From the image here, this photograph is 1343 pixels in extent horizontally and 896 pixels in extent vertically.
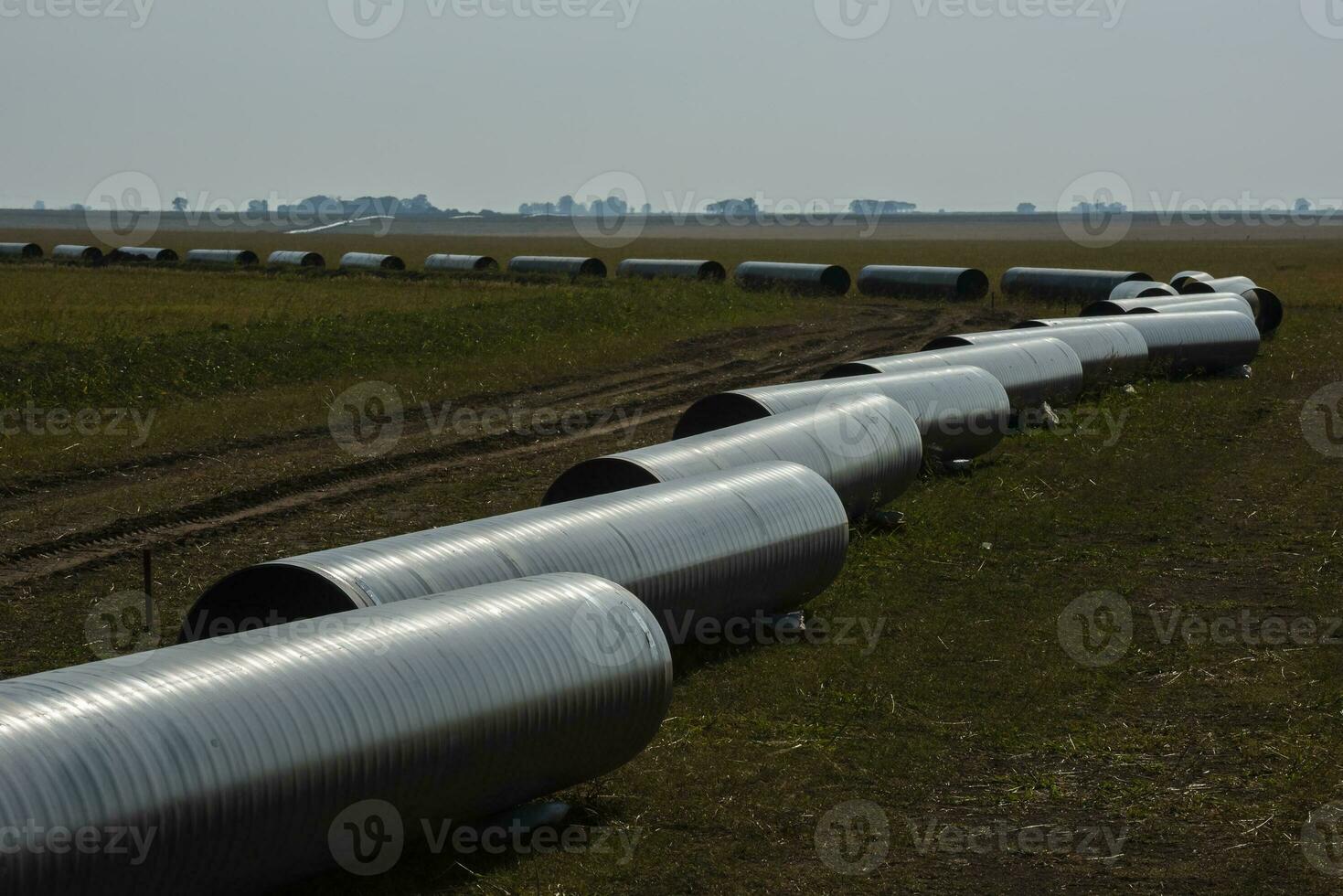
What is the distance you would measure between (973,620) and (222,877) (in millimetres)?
7242

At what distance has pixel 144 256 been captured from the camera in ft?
195

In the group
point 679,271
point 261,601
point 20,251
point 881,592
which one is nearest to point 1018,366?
point 881,592

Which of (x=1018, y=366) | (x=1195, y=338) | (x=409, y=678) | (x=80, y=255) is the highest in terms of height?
(x=80, y=255)

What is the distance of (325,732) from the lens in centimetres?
641

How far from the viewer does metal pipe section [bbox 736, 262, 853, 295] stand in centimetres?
4362

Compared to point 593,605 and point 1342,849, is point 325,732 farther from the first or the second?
point 1342,849

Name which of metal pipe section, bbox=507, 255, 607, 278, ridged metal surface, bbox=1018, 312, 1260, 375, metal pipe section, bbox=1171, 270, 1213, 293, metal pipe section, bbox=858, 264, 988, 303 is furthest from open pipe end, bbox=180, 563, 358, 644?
metal pipe section, bbox=507, 255, 607, 278

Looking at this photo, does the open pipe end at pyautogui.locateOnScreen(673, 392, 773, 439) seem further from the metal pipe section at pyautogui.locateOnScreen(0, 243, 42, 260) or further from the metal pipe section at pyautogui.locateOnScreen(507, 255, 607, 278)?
the metal pipe section at pyautogui.locateOnScreen(0, 243, 42, 260)

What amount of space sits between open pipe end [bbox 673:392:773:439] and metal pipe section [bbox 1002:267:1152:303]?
2447 cm

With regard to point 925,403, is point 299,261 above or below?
above

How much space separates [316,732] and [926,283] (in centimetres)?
3777

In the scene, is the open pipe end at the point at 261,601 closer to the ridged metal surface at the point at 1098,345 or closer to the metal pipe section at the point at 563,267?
the ridged metal surface at the point at 1098,345

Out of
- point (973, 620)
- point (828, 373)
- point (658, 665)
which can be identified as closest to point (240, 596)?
point (658, 665)

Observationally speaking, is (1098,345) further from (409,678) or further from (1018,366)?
(409,678)
